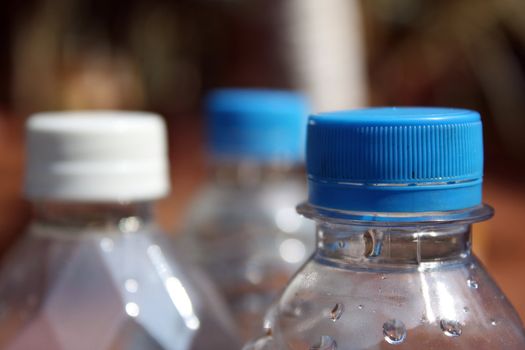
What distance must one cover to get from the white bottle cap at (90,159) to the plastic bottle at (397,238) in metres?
0.22

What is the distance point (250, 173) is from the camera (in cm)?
139

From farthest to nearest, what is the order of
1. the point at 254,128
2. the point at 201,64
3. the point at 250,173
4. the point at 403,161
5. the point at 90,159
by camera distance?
the point at 201,64, the point at 250,173, the point at 254,128, the point at 90,159, the point at 403,161

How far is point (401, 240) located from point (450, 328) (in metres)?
0.07

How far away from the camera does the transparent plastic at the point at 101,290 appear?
2.65 feet

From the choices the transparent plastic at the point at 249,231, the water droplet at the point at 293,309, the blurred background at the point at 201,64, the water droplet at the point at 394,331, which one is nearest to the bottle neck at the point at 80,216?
the water droplet at the point at 293,309


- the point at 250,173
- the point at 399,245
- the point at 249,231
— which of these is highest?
the point at 399,245

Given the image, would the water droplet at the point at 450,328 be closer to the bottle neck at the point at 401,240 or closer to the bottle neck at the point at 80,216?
the bottle neck at the point at 401,240

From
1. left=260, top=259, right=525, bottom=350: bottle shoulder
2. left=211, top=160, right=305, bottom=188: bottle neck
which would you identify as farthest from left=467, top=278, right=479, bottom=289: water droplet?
left=211, top=160, right=305, bottom=188: bottle neck

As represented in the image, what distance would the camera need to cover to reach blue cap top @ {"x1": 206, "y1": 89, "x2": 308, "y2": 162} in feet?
4.08

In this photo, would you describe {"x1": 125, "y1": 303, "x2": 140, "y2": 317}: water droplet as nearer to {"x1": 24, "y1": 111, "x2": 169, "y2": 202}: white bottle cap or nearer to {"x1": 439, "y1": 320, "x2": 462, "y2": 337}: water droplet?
{"x1": 24, "y1": 111, "x2": 169, "y2": 202}: white bottle cap

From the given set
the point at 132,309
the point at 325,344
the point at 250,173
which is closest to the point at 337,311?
the point at 325,344

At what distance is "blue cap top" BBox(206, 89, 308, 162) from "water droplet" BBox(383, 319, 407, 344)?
0.63m

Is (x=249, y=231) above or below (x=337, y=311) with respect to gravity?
below

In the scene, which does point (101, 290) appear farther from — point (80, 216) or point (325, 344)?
point (325, 344)
